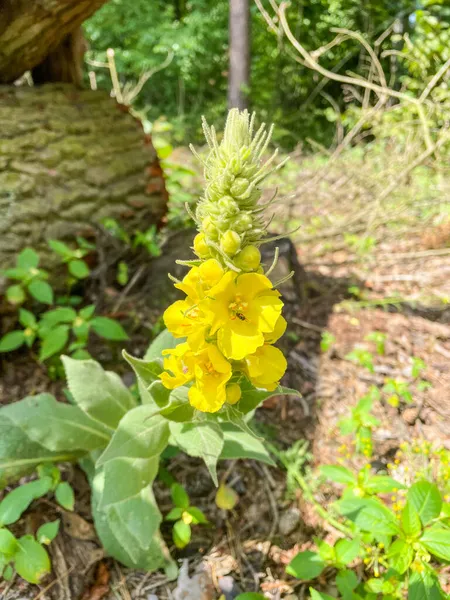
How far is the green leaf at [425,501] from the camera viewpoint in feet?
4.88

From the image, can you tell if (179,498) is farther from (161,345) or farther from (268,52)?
(268,52)

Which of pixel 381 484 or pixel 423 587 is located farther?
pixel 381 484

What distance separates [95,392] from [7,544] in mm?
572

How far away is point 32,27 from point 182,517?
2.73 metres

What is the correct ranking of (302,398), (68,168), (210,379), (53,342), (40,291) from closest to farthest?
(210,379) → (53,342) → (40,291) → (302,398) → (68,168)

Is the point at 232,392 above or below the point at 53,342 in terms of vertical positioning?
above

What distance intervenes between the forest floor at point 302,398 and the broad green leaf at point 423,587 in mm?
548

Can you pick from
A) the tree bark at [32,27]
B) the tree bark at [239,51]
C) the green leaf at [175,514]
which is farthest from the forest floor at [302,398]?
the tree bark at [239,51]

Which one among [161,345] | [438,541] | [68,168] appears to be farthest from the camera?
[68,168]

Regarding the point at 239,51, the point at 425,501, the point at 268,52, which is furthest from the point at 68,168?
the point at 239,51

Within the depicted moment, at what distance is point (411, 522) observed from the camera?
4.79 feet

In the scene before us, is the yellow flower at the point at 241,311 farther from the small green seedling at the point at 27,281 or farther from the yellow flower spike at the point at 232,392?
the small green seedling at the point at 27,281

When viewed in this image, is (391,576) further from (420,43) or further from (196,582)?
(420,43)

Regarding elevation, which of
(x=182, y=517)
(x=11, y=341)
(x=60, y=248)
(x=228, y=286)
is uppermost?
(x=228, y=286)
